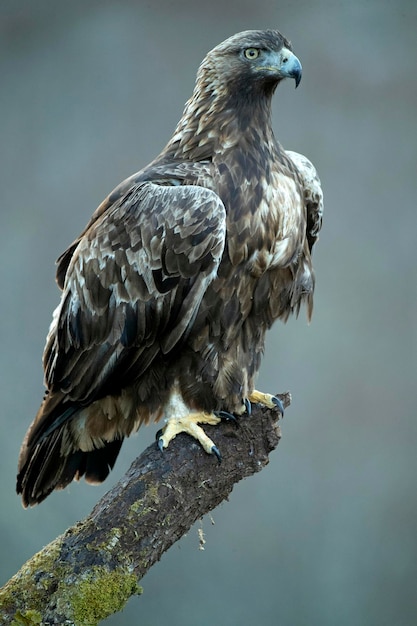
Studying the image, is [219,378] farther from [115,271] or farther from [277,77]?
[277,77]

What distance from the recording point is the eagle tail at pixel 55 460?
9.77 feet

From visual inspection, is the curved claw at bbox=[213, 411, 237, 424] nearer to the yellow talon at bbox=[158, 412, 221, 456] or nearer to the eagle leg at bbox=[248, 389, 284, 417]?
the yellow talon at bbox=[158, 412, 221, 456]

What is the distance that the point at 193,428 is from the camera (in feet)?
9.41

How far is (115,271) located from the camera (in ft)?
9.46

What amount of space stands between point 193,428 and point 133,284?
1.69 feet

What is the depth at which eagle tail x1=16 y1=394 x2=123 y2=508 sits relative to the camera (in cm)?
298

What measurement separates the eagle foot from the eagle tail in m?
0.35

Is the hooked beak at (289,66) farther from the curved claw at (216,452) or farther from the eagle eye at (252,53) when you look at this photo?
the curved claw at (216,452)

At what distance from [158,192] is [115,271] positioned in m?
0.30

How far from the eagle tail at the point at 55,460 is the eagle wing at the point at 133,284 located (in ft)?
0.51

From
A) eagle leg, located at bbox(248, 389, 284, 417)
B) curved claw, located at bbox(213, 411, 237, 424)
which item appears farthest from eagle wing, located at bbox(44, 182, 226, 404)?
eagle leg, located at bbox(248, 389, 284, 417)

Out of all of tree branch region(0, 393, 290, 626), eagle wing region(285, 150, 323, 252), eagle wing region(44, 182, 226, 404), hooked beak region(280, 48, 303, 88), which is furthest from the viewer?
eagle wing region(285, 150, 323, 252)

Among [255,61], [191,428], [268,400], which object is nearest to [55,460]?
[191,428]

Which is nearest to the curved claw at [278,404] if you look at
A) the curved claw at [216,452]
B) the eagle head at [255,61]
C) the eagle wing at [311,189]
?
the curved claw at [216,452]
